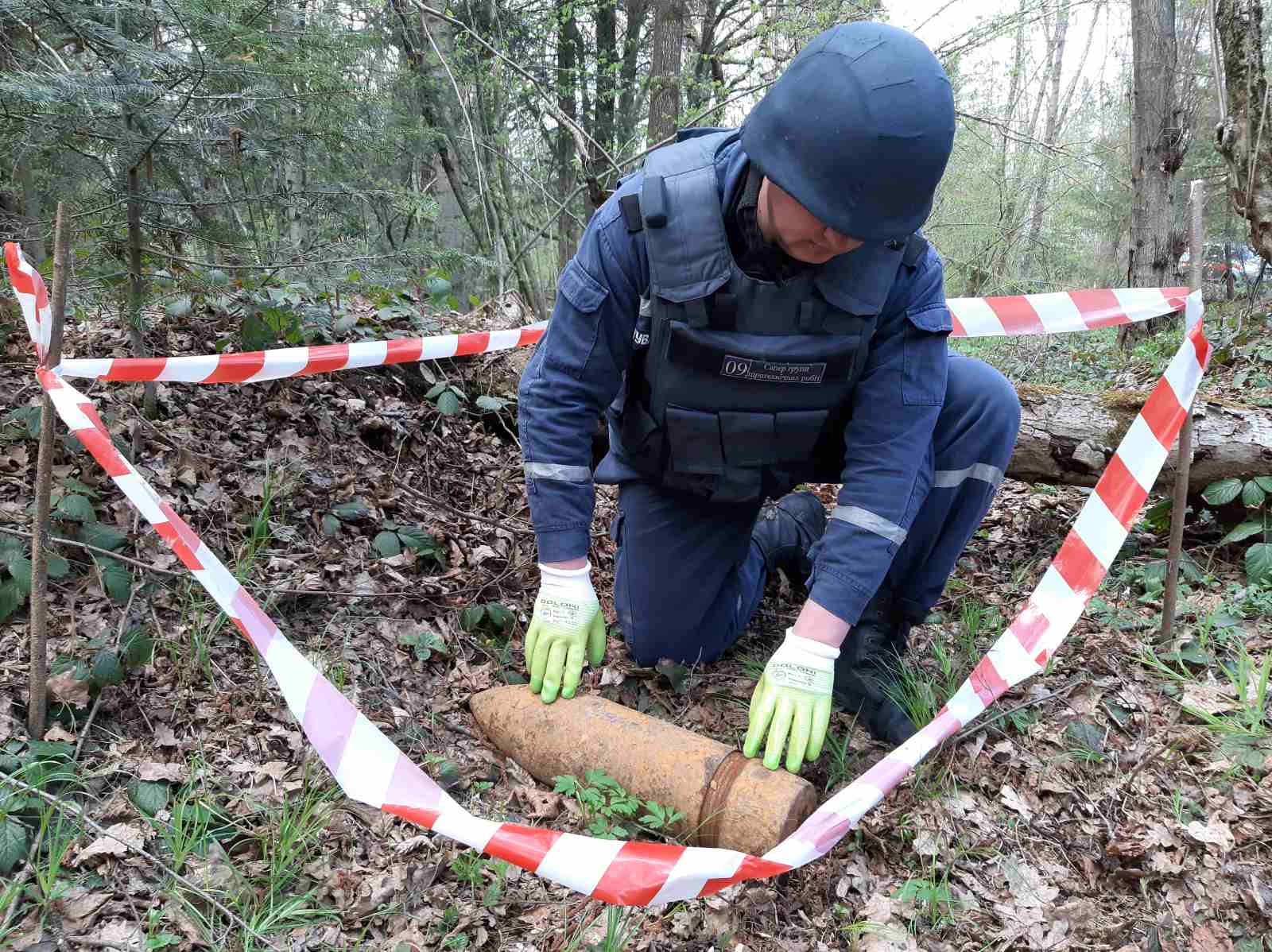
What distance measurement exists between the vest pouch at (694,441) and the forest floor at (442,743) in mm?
753

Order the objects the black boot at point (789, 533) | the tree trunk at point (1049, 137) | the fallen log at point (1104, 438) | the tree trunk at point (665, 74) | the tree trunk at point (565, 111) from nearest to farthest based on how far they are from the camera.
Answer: the fallen log at point (1104, 438)
the black boot at point (789, 533)
the tree trunk at point (665, 74)
the tree trunk at point (1049, 137)
the tree trunk at point (565, 111)

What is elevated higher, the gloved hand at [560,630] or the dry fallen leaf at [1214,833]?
the gloved hand at [560,630]

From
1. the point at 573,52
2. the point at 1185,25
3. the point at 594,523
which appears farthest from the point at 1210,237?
the point at 594,523

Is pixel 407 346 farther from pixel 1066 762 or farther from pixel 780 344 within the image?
pixel 1066 762

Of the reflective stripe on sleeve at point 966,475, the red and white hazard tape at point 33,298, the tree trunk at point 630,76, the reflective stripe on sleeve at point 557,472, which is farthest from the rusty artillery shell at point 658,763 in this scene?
the tree trunk at point 630,76

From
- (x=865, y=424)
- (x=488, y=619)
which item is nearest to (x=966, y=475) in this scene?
(x=865, y=424)

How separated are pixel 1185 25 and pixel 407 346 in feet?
33.7

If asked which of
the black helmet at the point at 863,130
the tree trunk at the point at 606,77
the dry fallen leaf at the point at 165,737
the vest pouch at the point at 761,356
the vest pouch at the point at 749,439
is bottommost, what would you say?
the dry fallen leaf at the point at 165,737

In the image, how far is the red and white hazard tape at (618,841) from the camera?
5.25 ft

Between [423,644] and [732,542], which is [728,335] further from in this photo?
[423,644]

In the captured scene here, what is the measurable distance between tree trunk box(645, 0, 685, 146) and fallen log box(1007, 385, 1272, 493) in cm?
589

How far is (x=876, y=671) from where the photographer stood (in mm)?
2590

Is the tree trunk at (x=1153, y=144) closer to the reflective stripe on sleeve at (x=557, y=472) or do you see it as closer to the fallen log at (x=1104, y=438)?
the fallen log at (x=1104, y=438)

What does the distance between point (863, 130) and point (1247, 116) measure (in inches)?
175
